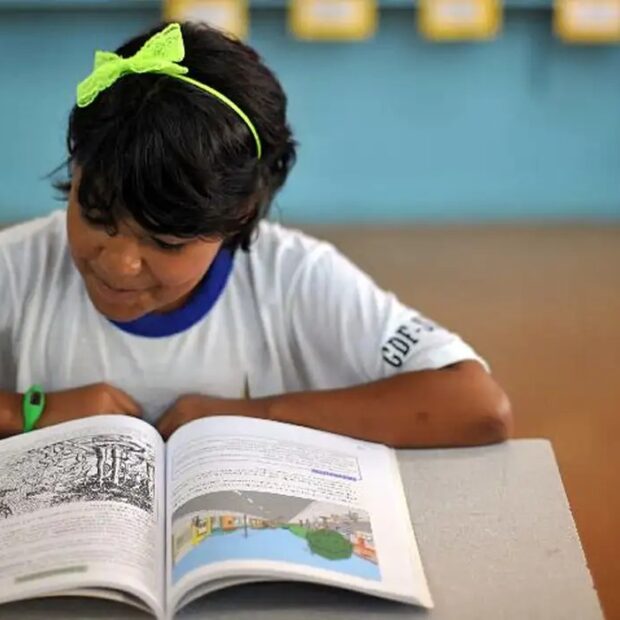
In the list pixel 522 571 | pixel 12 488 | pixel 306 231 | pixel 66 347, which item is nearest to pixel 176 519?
pixel 12 488

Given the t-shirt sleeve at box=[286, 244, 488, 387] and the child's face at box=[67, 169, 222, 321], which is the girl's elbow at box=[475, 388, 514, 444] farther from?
the child's face at box=[67, 169, 222, 321]

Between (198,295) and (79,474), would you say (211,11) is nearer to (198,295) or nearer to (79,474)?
(198,295)

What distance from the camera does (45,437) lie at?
1014 millimetres

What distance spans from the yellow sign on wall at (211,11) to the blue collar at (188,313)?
757 millimetres

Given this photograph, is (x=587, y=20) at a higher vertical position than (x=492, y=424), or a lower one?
higher

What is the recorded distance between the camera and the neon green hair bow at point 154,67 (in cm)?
103

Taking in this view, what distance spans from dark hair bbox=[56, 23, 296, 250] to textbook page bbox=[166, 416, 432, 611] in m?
0.17

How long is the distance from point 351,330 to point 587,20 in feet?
3.08

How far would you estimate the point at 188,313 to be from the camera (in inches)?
47.6

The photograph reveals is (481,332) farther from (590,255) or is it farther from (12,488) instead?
(12,488)

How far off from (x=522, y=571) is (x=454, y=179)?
123cm

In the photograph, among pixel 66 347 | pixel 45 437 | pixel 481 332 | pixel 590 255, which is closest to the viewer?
pixel 45 437

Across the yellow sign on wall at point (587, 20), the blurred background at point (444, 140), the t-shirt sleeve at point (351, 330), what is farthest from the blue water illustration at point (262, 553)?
the yellow sign on wall at point (587, 20)

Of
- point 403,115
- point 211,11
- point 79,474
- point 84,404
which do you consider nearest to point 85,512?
point 79,474
